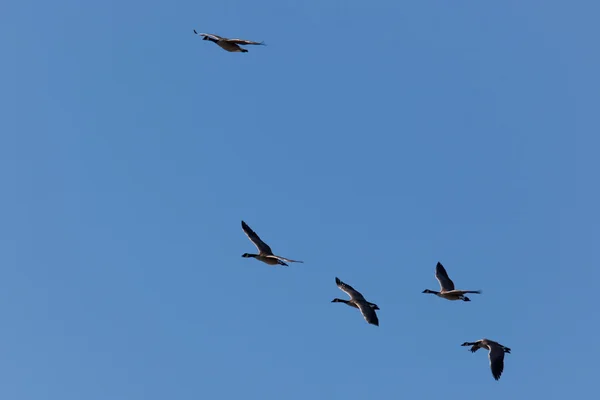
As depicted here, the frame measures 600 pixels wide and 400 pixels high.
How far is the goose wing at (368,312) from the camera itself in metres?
55.8

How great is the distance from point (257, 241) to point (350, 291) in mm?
5450

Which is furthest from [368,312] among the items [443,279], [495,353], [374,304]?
[443,279]

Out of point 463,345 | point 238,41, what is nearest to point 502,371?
point 463,345

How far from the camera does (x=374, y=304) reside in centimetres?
5791

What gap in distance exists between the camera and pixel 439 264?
6306 cm

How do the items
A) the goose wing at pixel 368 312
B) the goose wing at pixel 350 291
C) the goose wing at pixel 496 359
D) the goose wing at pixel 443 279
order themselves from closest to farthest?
the goose wing at pixel 496 359
the goose wing at pixel 368 312
the goose wing at pixel 350 291
the goose wing at pixel 443 279

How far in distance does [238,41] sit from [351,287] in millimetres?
13354

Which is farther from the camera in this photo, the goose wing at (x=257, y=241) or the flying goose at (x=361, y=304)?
the goose wing at (x=257, y=241)

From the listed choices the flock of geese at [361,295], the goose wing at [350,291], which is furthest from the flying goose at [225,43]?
the goose wing at [350,291]

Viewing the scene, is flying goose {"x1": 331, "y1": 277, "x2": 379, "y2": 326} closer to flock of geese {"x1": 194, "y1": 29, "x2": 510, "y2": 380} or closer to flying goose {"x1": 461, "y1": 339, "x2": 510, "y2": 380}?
flock of geese {"x1": 194, "y1": 29, "x2": 510, "y2": 380}

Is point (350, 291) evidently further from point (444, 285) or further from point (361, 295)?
point (444, 285)

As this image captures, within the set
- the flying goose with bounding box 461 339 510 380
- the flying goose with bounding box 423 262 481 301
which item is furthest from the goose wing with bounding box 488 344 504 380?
the flying goose with bounding box 423 262 481 301

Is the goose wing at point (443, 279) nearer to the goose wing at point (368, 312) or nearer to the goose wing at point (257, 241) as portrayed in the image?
the goose wing at point (368, 312)

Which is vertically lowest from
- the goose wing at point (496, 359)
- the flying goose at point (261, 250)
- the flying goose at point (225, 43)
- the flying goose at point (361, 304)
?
the goose wing at point (496, 359)
